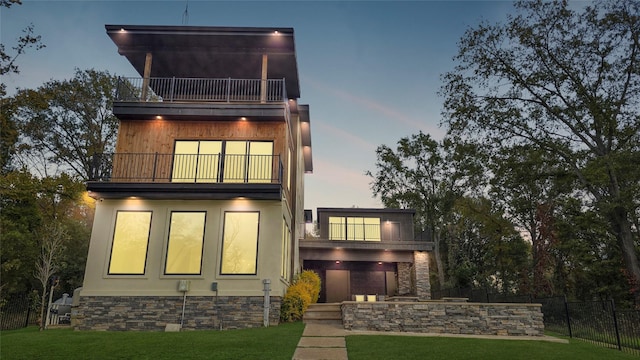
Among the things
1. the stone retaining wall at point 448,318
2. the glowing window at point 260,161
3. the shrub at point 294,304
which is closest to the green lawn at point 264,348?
the stone retaining wall at point 448,318

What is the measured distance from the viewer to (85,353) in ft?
21.3

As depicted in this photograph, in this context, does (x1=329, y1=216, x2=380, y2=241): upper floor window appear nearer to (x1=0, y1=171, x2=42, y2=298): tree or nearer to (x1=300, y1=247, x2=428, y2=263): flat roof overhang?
(x1=300, y1=247, x2=428, y2=263): flat roof overhang

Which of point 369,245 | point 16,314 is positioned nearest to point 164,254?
point 16,314

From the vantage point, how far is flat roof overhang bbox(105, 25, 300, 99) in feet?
42.9

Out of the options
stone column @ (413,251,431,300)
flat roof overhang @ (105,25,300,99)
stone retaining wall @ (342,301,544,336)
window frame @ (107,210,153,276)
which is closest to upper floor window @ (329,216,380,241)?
stone column @ (413,251,431,300)

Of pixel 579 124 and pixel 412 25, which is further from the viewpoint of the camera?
pixel 412 25

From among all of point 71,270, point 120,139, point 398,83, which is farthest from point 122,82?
point 398,83

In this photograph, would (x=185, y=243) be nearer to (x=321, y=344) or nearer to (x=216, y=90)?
(x=321, y=344)

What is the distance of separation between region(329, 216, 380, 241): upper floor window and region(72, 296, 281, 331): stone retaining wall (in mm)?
11905

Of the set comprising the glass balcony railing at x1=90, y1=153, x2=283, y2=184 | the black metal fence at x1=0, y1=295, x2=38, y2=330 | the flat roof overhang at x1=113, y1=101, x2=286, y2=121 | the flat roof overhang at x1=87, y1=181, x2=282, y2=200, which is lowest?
the black metal fence at x1=0, y1=295, x2=38, y2=330

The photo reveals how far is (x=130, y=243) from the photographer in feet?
37.3

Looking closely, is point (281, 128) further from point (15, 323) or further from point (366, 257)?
point (15, 323)

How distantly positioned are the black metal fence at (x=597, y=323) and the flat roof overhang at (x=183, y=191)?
9160mm

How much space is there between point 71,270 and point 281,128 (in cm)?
1590
